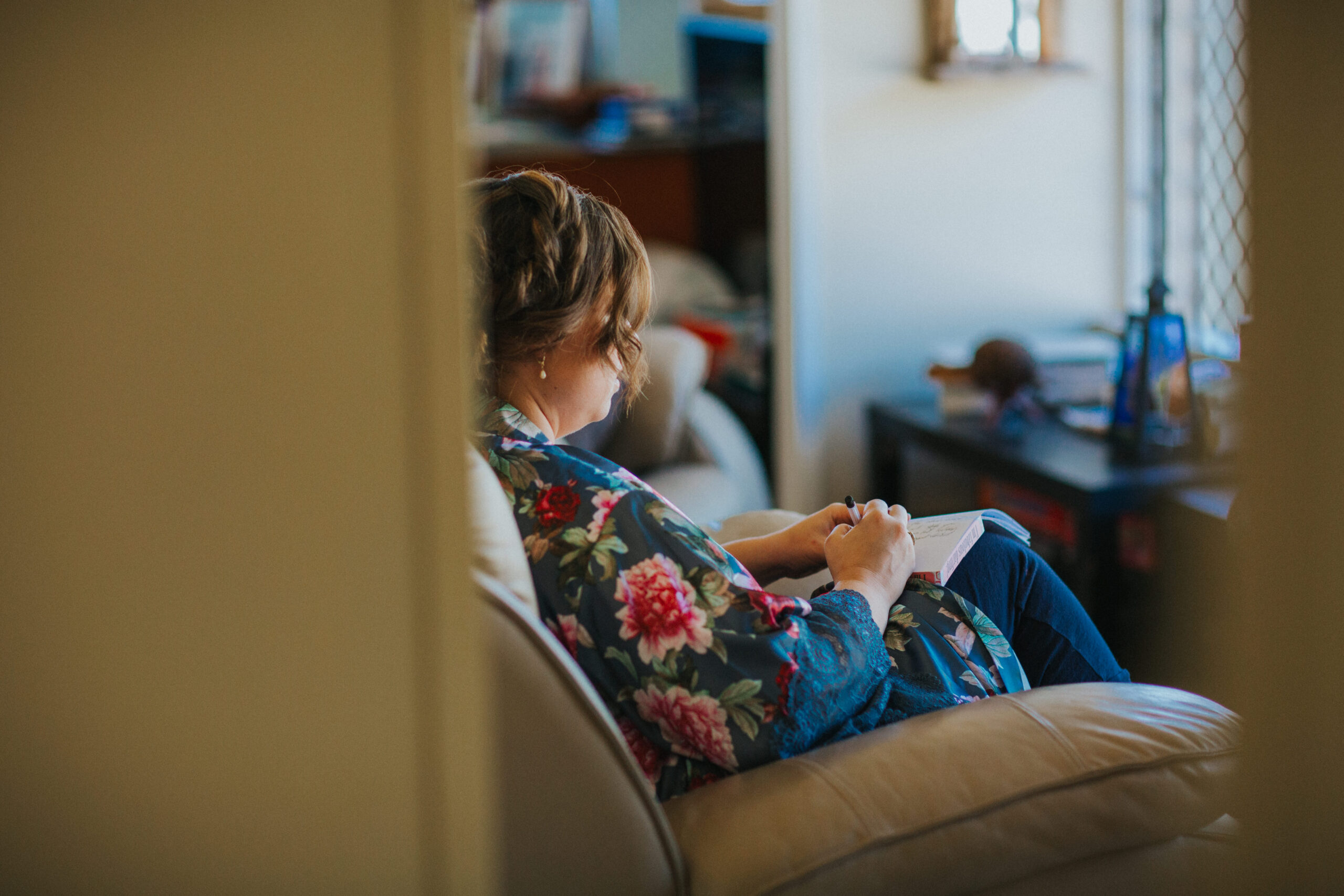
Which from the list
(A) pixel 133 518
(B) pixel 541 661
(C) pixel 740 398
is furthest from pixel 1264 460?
Answer: (C) pixel 740 398

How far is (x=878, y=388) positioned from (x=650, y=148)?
1.49 metres

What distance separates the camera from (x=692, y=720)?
2.90 feet

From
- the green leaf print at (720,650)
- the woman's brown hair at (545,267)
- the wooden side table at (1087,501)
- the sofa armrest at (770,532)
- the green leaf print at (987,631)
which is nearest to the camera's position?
the green leaf print at (720,650)

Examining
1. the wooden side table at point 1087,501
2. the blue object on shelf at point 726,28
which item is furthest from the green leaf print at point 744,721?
the blue object on shelf at point 726,28

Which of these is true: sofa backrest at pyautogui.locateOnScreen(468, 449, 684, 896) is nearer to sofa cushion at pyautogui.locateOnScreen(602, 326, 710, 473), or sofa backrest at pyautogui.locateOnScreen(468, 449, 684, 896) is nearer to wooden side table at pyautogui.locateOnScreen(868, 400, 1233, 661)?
wooden side table at pyautogui.locateOnScreen(868, 400, 1233, 661)

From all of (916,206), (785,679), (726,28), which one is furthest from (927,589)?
(726,28)

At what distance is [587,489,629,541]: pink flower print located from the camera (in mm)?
896

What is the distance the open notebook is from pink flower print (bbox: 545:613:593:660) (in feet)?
1.21

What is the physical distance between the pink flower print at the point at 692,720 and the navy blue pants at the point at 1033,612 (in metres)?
0.36

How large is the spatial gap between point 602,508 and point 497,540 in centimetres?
14

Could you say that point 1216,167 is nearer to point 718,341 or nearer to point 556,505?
point 718,341

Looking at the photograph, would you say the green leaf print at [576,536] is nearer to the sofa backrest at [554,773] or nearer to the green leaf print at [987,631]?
the sofa backrest at [554,773]

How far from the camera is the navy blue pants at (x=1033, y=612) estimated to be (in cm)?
110

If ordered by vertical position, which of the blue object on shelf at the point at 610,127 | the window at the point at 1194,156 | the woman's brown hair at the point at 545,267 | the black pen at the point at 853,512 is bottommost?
the black pen at the point at 853,512
